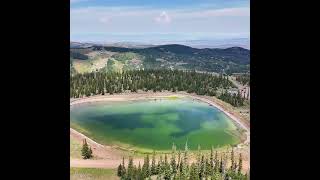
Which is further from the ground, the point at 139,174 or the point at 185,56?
the point at 185,56

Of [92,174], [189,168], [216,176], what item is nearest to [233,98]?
[189,168]

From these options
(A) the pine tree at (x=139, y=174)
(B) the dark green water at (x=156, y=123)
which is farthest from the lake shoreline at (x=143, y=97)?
(A) the pine tree at (x=139, y=174)

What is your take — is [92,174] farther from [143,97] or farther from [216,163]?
[143,97]

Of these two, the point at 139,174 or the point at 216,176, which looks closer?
the point at 216,176

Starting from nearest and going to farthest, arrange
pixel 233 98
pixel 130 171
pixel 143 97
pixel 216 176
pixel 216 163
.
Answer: pixel 216 176 → pixel 216 163 → pixel 130 171 → pixel 233 98 → pixel 143 97

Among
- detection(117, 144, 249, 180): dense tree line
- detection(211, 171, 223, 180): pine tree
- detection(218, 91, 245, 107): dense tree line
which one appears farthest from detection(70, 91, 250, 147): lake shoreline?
detection(211, 171, 223, 180): pine tree
